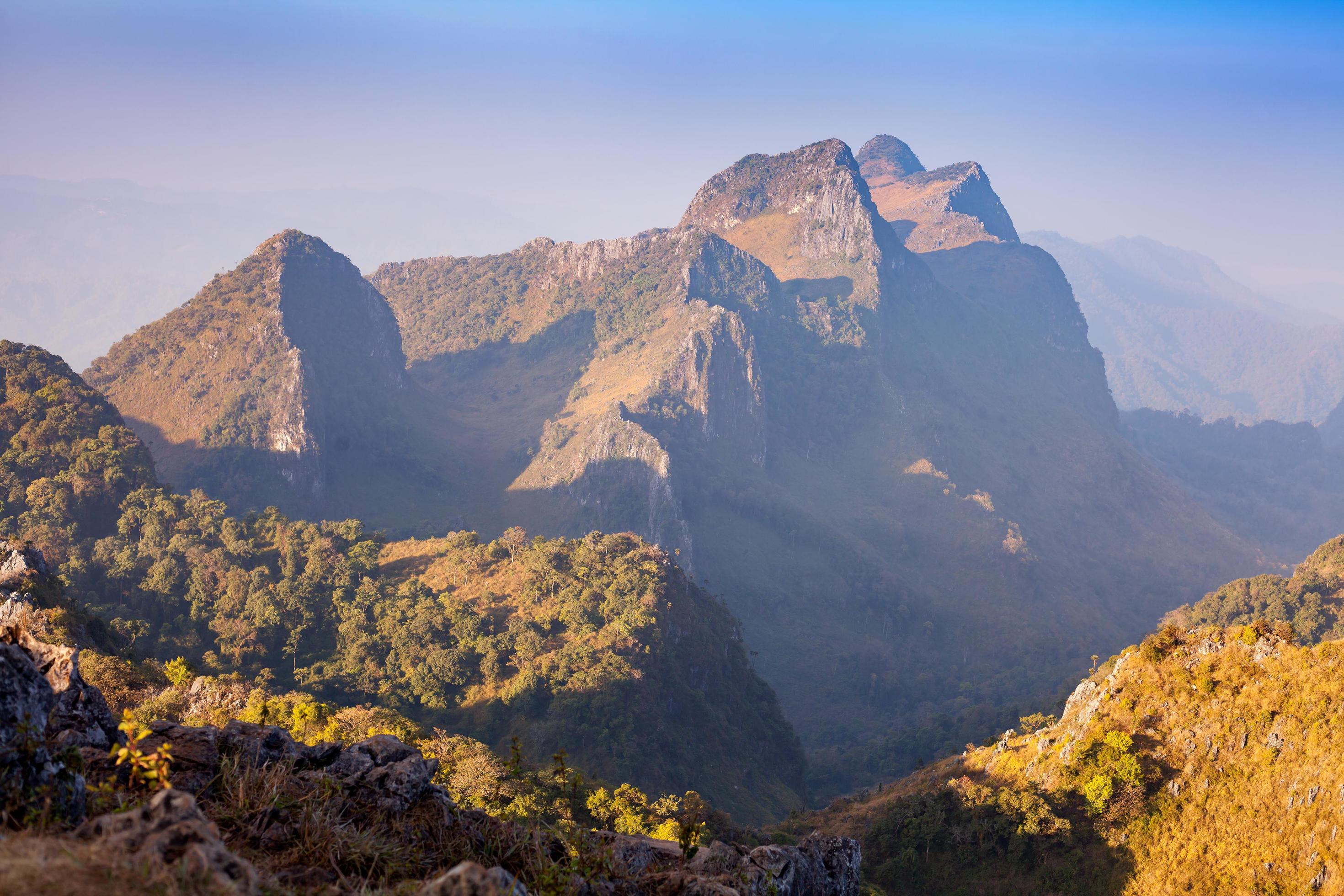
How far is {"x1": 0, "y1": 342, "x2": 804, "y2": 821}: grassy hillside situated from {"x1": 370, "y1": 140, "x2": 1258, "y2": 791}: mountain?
1779cm

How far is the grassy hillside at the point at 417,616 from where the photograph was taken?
48.6 m

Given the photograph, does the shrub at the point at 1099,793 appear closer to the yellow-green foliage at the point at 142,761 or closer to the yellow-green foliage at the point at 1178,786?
the yellow-green foliage at the point at 1178,786

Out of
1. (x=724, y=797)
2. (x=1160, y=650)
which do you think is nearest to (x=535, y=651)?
(x=724, y=797)

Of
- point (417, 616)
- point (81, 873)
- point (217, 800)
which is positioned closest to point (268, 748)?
point (217, 800)

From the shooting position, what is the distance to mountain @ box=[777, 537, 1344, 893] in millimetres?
21484

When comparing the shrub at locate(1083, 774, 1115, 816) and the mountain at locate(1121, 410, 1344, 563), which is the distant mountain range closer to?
the mountain at locate(1121, 410, 1344, 563)

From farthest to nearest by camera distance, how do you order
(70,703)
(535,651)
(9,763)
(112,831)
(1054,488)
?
(1054,488), (535,651), (70,703), (9,763), (112,831)

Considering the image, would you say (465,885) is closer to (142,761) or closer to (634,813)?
(142,761)

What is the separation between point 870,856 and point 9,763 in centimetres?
3035

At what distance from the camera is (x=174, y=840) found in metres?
5.80

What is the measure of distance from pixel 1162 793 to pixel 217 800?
28.1 metres

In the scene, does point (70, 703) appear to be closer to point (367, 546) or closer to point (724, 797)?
point (724, 797)

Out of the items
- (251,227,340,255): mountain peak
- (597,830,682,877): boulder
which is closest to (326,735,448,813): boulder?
(597,830,682,877): boulder

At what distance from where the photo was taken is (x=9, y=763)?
682cm
